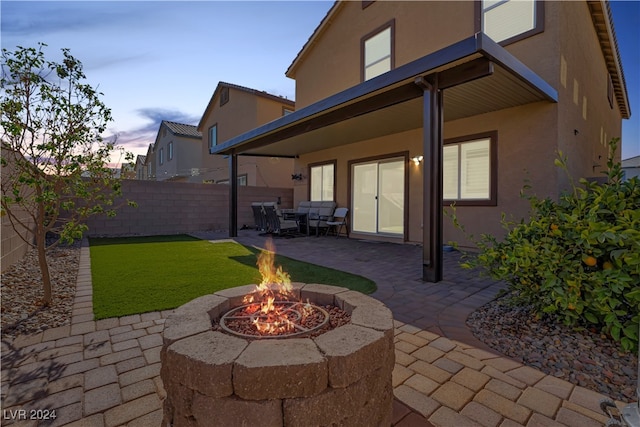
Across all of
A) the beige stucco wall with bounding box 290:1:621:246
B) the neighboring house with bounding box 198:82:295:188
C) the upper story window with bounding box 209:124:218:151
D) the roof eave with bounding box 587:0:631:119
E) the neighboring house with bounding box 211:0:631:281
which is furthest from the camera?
the upper story window with bounding box 209:124:218:151

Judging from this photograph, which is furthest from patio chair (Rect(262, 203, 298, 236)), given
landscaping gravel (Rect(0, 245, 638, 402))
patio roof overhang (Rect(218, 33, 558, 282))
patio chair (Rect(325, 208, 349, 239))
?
landscaping gravel (Rect(0, 245, 638, 402))

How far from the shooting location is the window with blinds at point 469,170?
240 inches

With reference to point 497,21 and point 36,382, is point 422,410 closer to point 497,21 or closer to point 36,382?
point 36,382

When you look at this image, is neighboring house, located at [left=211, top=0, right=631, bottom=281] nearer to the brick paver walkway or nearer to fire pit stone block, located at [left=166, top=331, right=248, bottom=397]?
the brick paver walkway

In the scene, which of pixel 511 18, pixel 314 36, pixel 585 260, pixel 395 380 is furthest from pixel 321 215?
pixel 395 380

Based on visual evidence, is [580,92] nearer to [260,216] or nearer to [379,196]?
[379,196]

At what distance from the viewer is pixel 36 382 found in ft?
5.80

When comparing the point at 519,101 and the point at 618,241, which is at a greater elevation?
the point at 519,101

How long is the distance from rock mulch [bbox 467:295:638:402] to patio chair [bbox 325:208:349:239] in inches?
235

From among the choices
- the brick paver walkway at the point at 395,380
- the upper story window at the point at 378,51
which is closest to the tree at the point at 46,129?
the brick paver walkway at the point at 395,380

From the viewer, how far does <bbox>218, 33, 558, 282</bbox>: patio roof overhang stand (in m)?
3.69

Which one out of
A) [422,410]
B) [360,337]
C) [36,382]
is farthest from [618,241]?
[36,382]

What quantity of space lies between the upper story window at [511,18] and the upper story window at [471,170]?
175 centimetres

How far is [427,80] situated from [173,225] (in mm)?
8263
